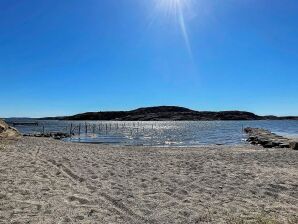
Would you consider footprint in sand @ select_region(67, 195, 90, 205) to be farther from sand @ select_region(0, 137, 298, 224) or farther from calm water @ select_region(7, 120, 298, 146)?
calm water @ select_region(7, 120, 298, 146)

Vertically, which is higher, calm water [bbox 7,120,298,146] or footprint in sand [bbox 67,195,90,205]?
calm water [bbox 7,120,298,146]

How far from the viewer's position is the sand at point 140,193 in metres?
8.77

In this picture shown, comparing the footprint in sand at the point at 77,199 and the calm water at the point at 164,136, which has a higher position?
the calm water at the point at 164,136

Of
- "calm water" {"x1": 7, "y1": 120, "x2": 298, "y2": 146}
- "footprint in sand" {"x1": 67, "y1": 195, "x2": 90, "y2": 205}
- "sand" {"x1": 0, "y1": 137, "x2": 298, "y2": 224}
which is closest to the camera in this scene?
"sand" {"x1": 0, "y1": 137, "x2": 298, "y2": 224}

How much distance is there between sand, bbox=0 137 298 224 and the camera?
877 centimetres

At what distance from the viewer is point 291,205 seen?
401 inches

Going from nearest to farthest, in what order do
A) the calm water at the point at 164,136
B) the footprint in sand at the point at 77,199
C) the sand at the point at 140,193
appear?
the sand at the point at 140,193
the footprint in sand at the point at 77,199
the calm water at the point at 164,136

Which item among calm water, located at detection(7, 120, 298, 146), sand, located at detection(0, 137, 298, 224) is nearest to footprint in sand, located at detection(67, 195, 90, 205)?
sand, located at detection(0, 137, 298, 224)

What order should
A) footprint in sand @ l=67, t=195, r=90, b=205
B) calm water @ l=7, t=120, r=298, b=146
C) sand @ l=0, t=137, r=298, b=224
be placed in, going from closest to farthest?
sand @ l=0, t=137, r=298, b=224
footprint in sand @ l=67, t=195, r=90, b=205
calm water @ l=7, t=120, r=298, b=146

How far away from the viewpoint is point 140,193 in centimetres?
1121

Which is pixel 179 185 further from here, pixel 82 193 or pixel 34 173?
pixel 34 173

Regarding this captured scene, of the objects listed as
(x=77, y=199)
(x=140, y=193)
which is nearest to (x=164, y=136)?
(x=140, y=193)

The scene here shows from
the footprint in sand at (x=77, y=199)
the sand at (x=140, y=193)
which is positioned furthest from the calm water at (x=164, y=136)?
the footprint in sand at (x=77, y=199)

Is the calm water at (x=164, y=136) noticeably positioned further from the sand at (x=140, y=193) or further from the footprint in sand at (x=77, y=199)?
the footprint in sand at (x=77, y=199)
